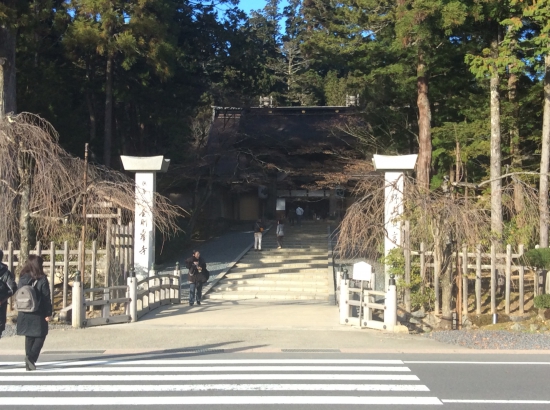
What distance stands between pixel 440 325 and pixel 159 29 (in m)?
15.1

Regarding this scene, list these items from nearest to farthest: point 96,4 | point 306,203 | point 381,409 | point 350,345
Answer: point 381,409, point 350,345, point 96,4, point 306,203

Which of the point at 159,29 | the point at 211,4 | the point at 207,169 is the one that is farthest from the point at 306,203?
the point at 159,29

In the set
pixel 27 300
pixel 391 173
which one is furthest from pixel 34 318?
pixel 391 173

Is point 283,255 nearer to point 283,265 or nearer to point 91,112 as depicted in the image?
point 283,265

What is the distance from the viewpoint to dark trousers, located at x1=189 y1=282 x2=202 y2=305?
635 inches

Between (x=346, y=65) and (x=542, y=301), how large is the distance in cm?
1394

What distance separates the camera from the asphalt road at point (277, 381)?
6910 millimetres

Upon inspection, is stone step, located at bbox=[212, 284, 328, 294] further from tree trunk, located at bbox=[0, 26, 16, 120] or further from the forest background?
tree trunk, located at bbox=[0, 26, 16, 120]

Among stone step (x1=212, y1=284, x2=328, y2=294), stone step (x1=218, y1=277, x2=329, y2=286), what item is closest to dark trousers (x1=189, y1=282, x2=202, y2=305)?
stone step (x1=212, y1=284, x2=328, y2=294)

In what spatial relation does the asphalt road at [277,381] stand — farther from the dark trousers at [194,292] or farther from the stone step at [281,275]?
the stone step at [281,275]

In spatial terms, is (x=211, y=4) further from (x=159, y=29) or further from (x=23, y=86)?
(x=23, y=86)

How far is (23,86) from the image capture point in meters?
21.4

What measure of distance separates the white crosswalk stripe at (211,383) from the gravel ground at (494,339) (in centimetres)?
244

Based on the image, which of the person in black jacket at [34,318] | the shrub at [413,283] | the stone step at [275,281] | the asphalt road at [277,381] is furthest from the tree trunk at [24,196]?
the shrub at [413,283]
